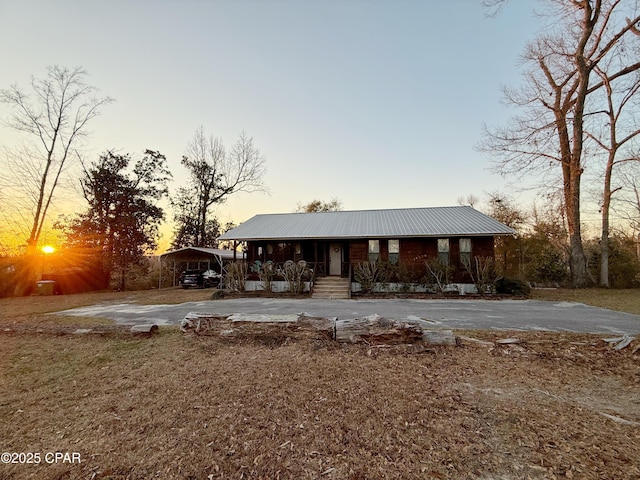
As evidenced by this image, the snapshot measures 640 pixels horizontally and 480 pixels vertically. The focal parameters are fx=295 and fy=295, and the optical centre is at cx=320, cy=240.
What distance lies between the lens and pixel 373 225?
52.1ft

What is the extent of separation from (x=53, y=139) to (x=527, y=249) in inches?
1178

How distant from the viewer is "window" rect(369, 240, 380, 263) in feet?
48.6

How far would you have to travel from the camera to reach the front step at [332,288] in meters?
13.0

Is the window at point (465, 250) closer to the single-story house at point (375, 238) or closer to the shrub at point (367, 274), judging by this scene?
the single-story house at point (375, 238)

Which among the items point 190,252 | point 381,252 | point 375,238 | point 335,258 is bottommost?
point 335,258

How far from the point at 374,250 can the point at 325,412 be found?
1237 centimetres

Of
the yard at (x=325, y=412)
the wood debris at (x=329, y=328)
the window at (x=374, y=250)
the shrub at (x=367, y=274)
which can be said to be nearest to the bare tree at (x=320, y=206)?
the window at (x=374, y=250)

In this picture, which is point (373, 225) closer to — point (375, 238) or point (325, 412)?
point (375, 238)

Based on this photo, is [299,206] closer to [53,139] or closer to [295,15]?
[53,139]

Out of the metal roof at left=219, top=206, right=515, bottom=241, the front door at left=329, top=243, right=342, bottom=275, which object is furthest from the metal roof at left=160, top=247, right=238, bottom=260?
the front door at left=329, top=243, right=342, bottom=275

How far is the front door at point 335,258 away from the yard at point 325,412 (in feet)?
37.8

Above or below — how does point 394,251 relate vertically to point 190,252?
below

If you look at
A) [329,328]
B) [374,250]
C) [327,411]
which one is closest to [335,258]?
[374,250]

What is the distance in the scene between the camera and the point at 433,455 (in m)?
2.19
